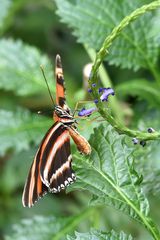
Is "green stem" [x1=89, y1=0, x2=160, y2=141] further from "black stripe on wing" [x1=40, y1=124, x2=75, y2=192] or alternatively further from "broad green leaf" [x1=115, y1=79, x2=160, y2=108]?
"broad green leaf" [x1=115, y1=79, x2=160, y2=108]

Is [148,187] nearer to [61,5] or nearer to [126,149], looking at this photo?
[126,149]

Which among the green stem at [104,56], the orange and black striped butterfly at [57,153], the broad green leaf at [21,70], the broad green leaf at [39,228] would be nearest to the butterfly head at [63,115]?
the orange and black striped butterfly at [57,153]

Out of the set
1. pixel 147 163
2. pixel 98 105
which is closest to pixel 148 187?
pixel 147 163

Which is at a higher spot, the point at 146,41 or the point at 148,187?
the point at 146,41

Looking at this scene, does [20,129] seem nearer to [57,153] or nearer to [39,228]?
[39,228]

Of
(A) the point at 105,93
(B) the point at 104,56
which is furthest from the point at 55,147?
(B) the point at 104,56

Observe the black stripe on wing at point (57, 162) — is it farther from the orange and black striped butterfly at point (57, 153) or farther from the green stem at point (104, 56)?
the green stem at point (104, 56)
